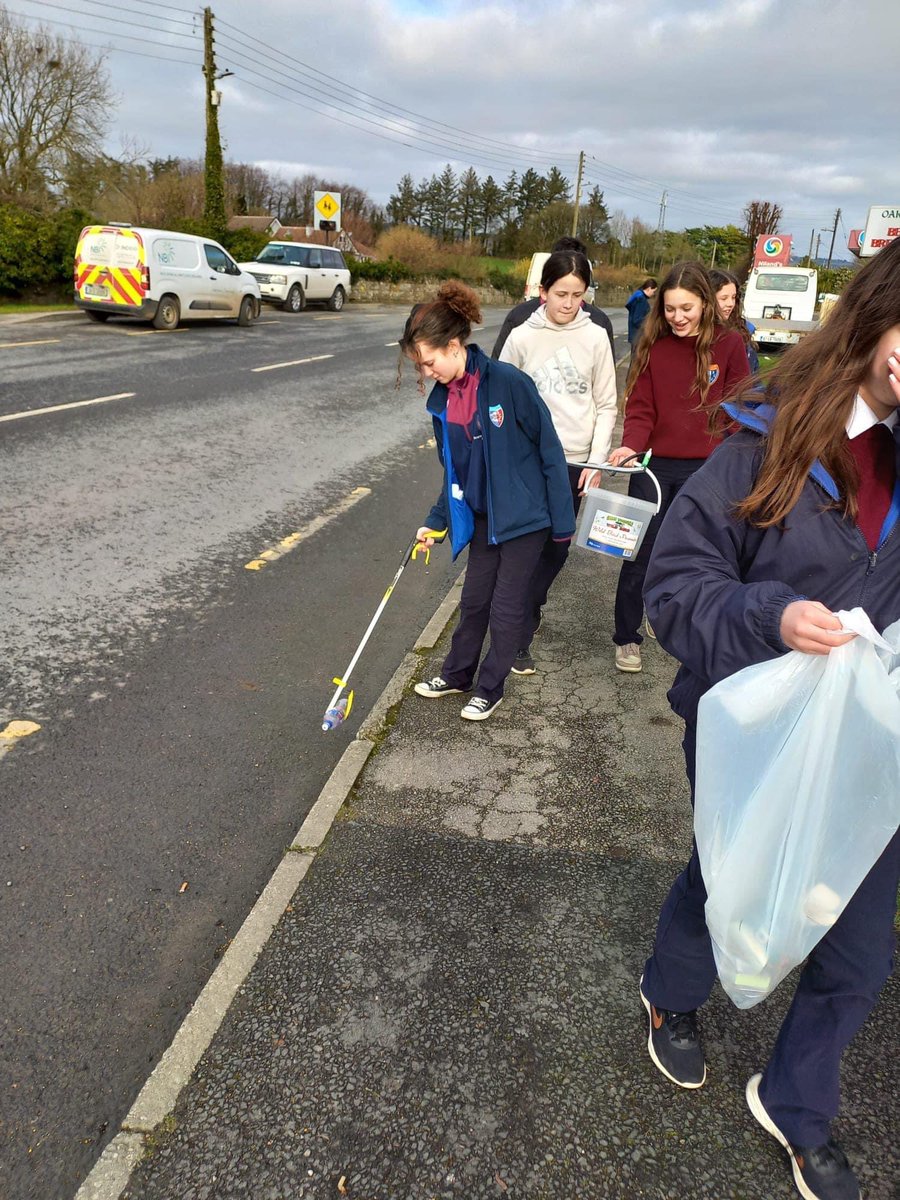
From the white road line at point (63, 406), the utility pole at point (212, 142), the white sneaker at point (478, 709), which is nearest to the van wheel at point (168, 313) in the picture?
the white road line at point (63, 406)

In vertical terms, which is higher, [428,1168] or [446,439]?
[446,439]

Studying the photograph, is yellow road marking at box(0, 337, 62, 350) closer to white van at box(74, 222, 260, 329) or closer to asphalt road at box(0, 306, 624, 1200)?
white van at box(74, 222, 260, 329)

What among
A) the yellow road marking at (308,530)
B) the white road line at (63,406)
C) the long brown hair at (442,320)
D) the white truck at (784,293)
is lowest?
the yellow road marking at (308,530)

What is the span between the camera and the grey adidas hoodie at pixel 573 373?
4.11 m

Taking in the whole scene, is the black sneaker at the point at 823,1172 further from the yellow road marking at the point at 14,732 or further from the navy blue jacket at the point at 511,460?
the yellow road marking at the point at 14,732

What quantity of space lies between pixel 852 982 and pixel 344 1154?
115 cm

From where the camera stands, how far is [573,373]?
13.6 feet

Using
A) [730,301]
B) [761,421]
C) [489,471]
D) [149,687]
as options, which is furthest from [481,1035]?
[730,301]

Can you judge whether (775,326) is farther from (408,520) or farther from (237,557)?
(237,557)

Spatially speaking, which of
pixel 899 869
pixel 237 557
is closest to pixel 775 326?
pixel 237 557

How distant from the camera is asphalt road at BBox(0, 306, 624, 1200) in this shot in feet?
7.70

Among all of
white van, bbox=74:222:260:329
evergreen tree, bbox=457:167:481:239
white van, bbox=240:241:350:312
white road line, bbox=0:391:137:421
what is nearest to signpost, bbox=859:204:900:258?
white van, bbox=240:241:350:312

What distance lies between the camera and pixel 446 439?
11.7 ft

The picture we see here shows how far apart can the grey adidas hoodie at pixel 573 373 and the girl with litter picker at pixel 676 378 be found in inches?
5.4
